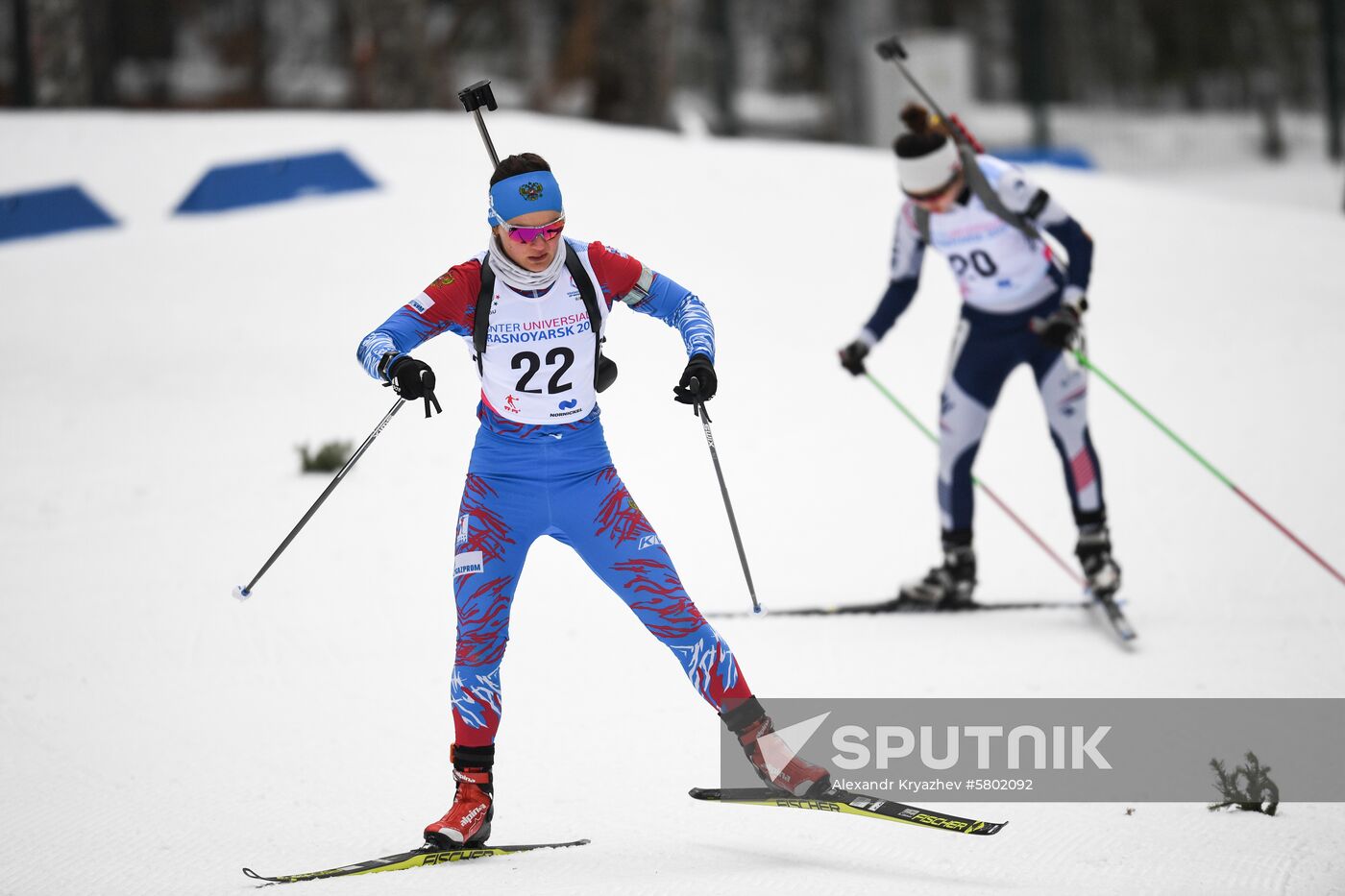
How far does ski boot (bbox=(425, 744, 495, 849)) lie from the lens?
428cm

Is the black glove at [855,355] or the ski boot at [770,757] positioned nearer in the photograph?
the ski boot at [770,757]

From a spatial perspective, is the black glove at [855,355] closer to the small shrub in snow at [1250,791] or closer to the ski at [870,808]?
the small shrub in snow at [1250,791]

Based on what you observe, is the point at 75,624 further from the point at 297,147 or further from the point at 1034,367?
the point at 297,147

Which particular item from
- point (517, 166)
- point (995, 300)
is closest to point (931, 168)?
point (995, 300)

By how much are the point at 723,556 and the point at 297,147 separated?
7245 millimetres

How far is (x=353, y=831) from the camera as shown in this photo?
4.70 metres

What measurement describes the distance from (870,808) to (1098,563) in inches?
115

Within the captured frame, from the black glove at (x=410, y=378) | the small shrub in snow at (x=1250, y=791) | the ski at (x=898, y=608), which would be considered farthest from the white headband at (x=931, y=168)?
the black glove at (x=410, y=378)

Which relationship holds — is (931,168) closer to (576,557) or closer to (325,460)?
(576,557)

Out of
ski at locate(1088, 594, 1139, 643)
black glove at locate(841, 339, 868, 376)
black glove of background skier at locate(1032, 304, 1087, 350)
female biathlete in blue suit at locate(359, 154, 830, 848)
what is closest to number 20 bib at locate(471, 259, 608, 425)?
female biathlete in blue suit at locate(359, 154, 830, 848)

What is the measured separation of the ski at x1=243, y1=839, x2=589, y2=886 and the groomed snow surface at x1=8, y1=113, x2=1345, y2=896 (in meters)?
0.06

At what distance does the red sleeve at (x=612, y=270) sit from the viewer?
4461 mm

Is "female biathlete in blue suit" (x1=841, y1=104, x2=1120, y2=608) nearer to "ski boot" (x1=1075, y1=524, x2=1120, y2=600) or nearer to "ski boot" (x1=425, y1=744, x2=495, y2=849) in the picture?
"ski boot" (x1=1075, y1=524, x2=1120, y2=600)

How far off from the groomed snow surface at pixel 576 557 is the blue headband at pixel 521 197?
1.71 m
